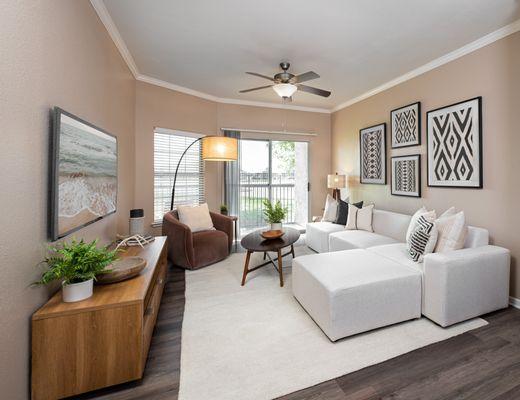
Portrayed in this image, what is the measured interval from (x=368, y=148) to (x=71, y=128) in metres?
4.23

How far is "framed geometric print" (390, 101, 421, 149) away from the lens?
3350 millimetres

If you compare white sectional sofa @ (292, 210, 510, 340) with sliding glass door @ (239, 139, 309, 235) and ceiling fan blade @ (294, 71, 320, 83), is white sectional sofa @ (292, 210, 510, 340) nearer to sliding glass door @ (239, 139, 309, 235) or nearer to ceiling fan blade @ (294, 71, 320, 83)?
ceiling fan blade @ (294, 71, 320, 83)

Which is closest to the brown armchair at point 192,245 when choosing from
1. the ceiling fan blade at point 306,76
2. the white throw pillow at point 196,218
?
the white throw pillow at point 196,218

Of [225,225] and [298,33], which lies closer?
[298,33]

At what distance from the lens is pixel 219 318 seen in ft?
7.11

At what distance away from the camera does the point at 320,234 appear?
13.0 feet

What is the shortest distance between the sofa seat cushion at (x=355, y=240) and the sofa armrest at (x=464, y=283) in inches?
40.7

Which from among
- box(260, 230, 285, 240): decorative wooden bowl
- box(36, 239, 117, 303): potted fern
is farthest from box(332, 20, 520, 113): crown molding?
box(36, 239, 117, 303): potted fern

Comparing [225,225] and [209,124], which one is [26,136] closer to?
[225,225]

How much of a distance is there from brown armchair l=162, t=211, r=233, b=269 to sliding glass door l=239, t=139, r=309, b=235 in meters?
1.34

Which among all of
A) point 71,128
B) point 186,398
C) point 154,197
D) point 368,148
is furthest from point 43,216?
point 368,148

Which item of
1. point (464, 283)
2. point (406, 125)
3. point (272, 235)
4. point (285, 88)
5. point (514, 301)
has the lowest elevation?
point (514, 301)

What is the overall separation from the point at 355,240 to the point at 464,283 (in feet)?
4.37

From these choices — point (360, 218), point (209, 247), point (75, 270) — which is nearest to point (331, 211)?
point (360, 218)
